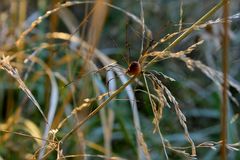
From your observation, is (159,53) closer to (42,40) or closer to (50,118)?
(50,118)

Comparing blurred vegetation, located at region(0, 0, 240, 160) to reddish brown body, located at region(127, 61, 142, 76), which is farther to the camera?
blurred vegetation, located at region(0, 0, 240, 160)

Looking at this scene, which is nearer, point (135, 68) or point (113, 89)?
point (135, 68)

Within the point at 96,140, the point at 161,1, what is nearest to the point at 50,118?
the point at 96,140

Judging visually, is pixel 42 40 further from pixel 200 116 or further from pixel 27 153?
pixel 200 116

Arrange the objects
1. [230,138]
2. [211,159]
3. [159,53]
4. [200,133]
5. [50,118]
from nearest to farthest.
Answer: [159,53], [50,118], [230,138], [211,159], [200,133]

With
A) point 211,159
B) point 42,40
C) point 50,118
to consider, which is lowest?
point 211,159

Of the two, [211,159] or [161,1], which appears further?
[161,1]

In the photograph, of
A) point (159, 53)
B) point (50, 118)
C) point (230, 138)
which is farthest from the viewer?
point (230, 138)

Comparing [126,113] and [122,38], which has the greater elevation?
[122,38]

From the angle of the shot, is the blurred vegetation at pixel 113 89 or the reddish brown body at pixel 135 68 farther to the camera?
the blurred vegetation at pixel 113 89

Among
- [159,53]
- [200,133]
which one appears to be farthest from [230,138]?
[159,53]
